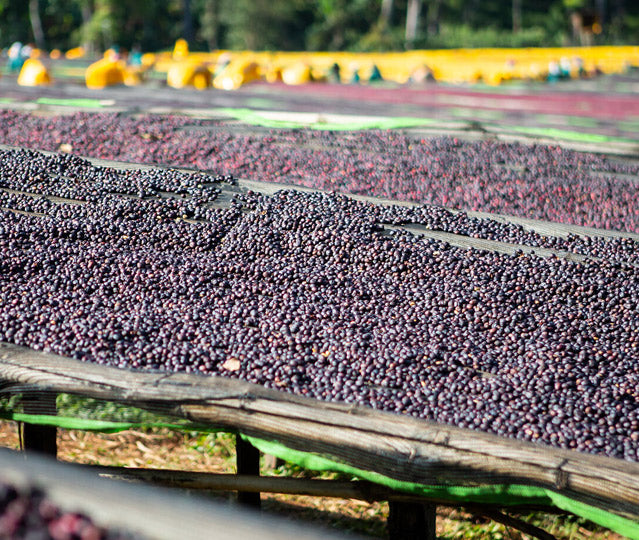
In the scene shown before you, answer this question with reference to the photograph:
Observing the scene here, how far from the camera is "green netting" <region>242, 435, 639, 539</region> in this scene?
159 cm

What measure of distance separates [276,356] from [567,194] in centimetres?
288

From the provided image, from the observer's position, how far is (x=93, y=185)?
3262 mm

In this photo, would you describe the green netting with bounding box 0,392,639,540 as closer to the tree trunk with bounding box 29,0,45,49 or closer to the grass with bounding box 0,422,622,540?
the grass with bounding box 0,422,622,540

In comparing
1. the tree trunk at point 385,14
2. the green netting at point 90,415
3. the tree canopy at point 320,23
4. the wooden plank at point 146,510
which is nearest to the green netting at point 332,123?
the green netting at point 90,415

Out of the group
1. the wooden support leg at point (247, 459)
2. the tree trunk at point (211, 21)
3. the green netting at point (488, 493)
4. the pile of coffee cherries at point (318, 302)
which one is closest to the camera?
the green netting at point (488, 493)

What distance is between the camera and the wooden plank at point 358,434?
1607mm

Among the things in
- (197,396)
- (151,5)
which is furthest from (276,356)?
(151,5)

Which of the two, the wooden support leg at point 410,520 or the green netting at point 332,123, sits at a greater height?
the green netting at point 332,123

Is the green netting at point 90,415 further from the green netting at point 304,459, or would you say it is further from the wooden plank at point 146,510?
the wooden plank at point 146,510

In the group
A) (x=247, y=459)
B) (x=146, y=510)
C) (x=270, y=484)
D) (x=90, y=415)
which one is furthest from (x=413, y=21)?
(x=146, y=510)

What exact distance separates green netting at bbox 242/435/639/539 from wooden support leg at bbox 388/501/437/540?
232 millimetres

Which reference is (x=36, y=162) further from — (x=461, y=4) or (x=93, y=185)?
(x=461, y=4)

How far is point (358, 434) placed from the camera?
174cm

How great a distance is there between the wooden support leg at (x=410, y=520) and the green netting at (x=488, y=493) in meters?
0.23
